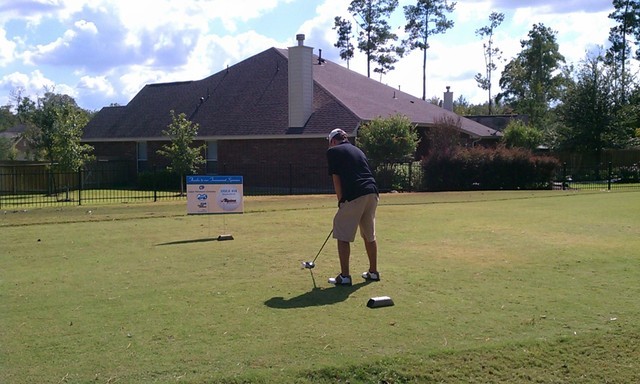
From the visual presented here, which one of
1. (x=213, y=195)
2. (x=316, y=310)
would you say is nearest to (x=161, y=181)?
(x=213, y=195)

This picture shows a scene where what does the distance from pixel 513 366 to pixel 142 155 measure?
37043mm

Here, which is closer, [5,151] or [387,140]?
[387,140]

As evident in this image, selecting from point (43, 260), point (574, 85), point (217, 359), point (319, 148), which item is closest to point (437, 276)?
point (217, 359)

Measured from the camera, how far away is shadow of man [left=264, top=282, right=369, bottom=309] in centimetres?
707

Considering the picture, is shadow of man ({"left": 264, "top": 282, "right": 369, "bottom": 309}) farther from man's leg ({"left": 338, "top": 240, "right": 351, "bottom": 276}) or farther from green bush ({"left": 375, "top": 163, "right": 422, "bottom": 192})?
green bush ({"left": 375, "top": 163, "right": 422, "bottom": 192})

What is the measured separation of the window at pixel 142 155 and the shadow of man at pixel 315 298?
33.6 meters

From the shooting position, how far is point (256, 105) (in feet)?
118

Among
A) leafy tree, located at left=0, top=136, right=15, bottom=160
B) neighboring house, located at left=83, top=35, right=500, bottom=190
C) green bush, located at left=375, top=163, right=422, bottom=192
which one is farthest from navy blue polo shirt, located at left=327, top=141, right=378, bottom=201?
leafy tree, located at left=0, top=136, right=15, bottom=160

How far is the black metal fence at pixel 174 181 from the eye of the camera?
29016 mm

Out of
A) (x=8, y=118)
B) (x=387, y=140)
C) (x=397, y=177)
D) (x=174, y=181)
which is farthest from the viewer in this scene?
(x=8, y=118)

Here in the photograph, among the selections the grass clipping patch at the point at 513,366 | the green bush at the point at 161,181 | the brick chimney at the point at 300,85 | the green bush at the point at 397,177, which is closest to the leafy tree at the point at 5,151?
the green bush at the point at 161,181

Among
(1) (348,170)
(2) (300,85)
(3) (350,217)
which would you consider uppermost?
(2) (300,85)

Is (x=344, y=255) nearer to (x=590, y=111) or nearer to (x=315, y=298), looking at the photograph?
(x=315, y=298)

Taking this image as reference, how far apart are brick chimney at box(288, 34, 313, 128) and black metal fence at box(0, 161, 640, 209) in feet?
8.27
